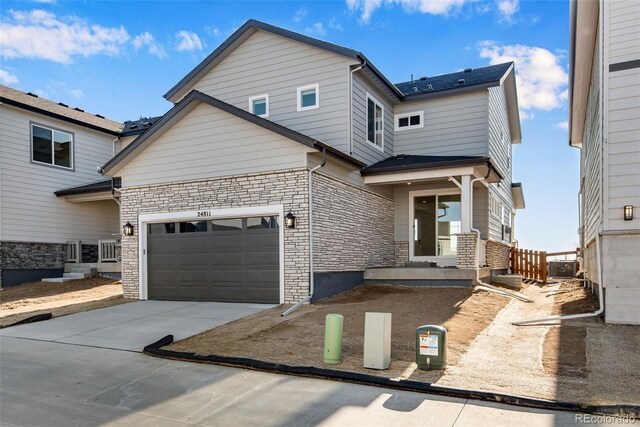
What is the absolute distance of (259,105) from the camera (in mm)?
14641

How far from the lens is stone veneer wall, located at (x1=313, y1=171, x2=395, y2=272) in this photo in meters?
11.2

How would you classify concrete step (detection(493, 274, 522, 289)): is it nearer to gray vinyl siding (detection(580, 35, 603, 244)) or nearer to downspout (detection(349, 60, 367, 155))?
gray vinyl siding (detection(580, 35, 603, 244))

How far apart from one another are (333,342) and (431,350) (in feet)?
4.33

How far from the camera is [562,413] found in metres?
4.57

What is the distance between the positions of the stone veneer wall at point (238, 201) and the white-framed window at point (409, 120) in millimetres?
6420

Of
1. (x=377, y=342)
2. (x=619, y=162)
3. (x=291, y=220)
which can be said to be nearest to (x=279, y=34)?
(x=291, y=220)

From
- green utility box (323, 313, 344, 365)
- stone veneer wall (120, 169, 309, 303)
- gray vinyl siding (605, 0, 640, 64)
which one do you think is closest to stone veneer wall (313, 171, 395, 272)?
stone veneer wall (120, 169, 309, 303)

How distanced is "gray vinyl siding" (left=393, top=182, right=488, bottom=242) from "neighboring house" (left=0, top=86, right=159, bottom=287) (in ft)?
34.9

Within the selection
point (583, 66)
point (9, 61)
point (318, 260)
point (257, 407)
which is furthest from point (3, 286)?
point (583, 66)

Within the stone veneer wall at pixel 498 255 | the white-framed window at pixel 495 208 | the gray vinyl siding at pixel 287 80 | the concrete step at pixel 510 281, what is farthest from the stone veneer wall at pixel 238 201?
the concrete step at pixel 510 281

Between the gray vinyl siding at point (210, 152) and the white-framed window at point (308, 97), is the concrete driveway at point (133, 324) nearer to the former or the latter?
the gray vinyl siding at point (210, 152)

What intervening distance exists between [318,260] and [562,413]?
7022mm

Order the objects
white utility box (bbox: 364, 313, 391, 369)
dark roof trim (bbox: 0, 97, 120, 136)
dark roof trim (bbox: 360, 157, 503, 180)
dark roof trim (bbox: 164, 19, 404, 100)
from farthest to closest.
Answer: dark roof trim (bbox: 0, 97, 120, 136), dark roof trim (bbox: 164, 19, 404, 100), dark roof trim (bbox: 360, 157, 503, 180), white utility box (bbox: 364, 313, 391, 369)

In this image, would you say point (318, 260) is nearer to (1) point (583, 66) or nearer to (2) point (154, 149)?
(2) point (154, 149)
